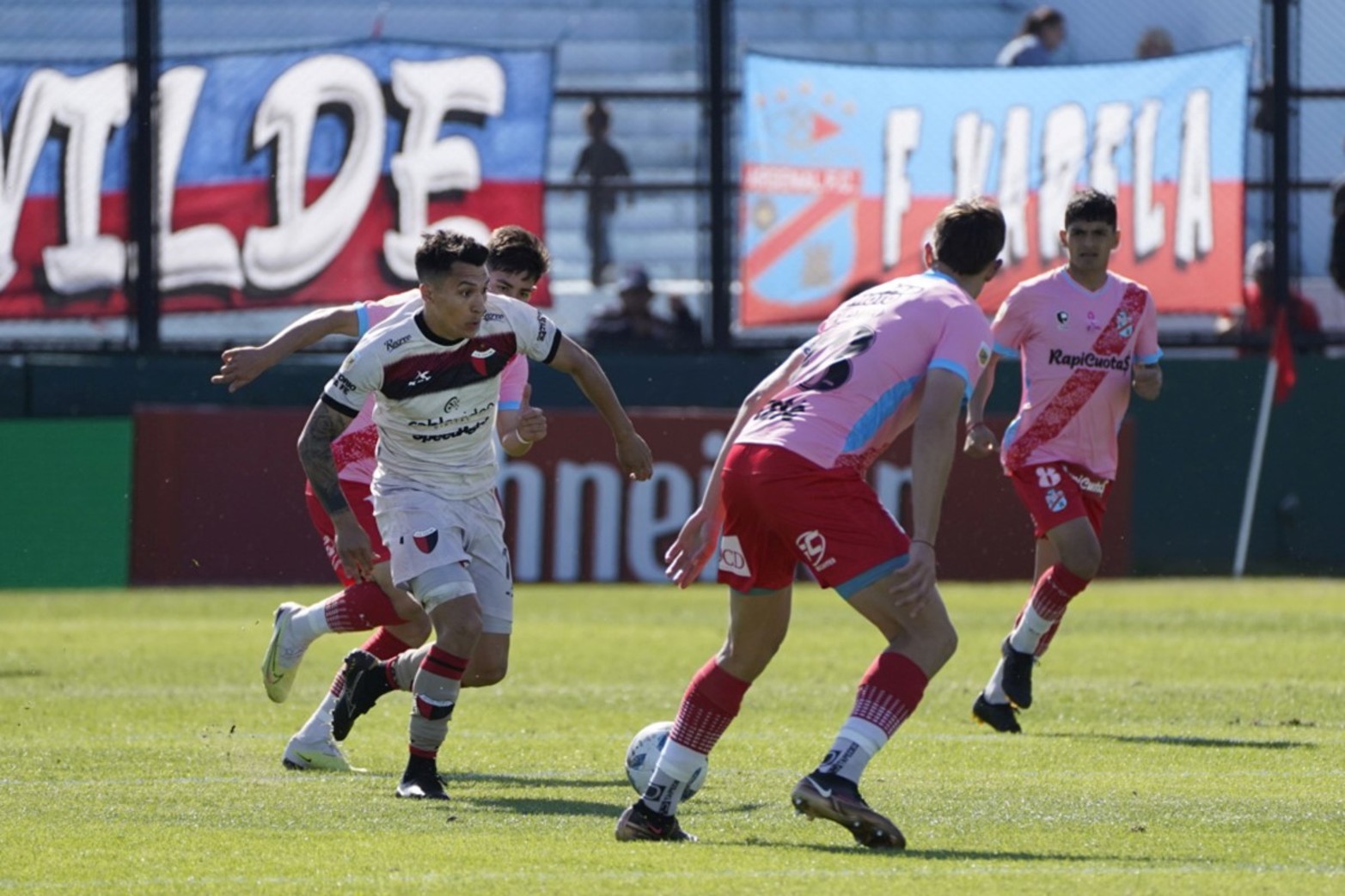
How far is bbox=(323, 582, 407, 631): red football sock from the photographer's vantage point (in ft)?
29.3

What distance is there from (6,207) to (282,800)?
1180 centimetres

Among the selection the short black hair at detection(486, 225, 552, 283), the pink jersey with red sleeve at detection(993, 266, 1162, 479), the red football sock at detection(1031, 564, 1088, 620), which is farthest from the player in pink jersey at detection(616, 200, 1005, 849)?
the pink jersey with red sleeve at detection(993, 266, 1162, 479)

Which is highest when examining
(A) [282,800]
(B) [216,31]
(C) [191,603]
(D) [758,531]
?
(B) [216,31]

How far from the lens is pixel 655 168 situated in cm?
1981

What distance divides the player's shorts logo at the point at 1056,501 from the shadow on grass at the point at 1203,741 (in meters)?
1.13

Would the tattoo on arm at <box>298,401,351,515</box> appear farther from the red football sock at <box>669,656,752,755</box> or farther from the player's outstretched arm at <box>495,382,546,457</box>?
the red football sock at <box>669,656,752,755</box>

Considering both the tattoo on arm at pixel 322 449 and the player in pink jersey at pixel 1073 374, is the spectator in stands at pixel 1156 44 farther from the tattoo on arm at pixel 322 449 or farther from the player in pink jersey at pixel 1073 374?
the tattoo on arm at pixel 322 449

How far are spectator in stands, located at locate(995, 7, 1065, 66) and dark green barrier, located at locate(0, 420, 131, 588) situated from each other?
746 cm

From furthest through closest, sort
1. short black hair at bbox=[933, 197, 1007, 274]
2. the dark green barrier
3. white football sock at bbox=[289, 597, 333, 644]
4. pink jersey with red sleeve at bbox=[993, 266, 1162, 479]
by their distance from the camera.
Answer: the dark green barrier → pink jersey with red sleeve at bbox=[993, 266, 1162, 479] → white football sock at bbox=[289, 597, 333, 644] → short black hair at bbox=[933, 197, 1007, 274]

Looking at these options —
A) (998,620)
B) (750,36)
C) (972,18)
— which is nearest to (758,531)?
(998,620)

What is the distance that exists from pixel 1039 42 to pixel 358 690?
12285mm

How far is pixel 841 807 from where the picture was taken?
6555 mm

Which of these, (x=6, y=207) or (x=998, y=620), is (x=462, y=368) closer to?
(x=998, y=620)

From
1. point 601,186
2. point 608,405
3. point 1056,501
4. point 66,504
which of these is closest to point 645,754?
point 608,405
